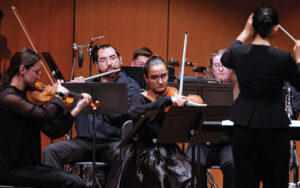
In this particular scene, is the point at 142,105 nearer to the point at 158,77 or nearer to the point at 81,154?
the point at 158,77

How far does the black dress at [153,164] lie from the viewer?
291 centimetres

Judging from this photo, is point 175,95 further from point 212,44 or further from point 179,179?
point 212,44

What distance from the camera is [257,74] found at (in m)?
2.12

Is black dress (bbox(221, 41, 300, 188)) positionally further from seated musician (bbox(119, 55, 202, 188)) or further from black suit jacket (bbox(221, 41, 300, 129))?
seated musician (bbox(119, 55, 202, 188))

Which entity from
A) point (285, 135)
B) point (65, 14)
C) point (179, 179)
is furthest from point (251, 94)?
point (65, 14)

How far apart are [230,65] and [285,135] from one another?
410 millimetres

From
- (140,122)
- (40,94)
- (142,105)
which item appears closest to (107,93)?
(142,105)

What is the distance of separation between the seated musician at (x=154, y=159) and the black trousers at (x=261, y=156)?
682 mm

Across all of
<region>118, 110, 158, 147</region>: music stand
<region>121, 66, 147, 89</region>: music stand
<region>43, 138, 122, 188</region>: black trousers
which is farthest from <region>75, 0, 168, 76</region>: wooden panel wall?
<region>118, 110, 158, 147</region>: music stand

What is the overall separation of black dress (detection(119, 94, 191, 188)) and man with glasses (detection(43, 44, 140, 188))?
0.49 meters

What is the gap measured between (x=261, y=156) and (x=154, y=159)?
37.7 inches

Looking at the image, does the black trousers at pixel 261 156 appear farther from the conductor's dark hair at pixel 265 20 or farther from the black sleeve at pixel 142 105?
the black sleeve at pixel 142 105

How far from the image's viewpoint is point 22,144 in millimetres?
2689

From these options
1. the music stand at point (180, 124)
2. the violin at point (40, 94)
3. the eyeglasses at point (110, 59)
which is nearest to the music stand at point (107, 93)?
the violin at point (40, 94)
